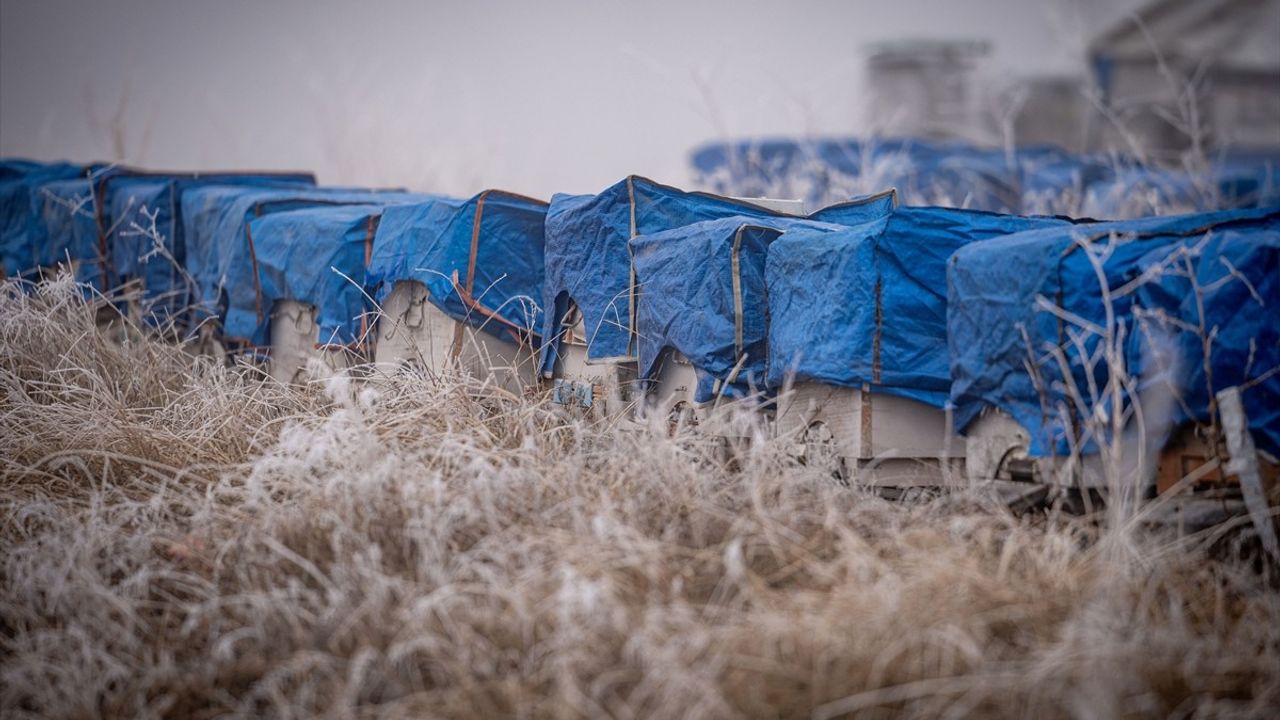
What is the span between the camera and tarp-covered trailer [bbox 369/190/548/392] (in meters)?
7.42

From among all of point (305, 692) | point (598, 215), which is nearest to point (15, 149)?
point (598, 215)

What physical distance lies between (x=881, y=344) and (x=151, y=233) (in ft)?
24.3

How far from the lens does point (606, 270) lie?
6.99 m

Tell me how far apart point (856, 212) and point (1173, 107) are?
17.2m

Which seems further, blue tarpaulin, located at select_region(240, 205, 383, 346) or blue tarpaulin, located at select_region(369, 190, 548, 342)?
blue tarpaulin, located at select_region(240, 205, 383, 346)

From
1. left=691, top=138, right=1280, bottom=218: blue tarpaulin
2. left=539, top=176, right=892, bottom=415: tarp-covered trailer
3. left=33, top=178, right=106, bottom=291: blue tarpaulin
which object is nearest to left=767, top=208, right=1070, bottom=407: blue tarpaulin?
left=539, top=176, right=892, bottom=415: tarp-covered trailer

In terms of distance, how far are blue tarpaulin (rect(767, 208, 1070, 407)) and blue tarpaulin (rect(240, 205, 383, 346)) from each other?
10.6 ft

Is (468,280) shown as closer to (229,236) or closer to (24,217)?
(229,236)

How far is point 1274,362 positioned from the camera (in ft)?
14.2

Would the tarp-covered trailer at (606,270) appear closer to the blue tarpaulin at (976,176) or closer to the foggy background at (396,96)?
the foggy background at (396,96)

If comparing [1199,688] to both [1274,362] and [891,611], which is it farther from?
[1274,362]

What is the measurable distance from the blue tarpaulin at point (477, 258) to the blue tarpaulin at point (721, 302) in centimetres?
127

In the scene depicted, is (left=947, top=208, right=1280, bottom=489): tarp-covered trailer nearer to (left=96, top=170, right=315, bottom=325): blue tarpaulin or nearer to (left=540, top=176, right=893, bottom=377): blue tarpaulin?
(left=540, top=176, right=893, bottom=377): blue tarpaulin

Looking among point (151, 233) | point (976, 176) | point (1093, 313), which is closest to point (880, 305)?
point (1093, 313)
